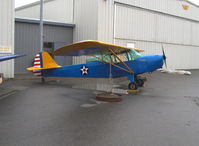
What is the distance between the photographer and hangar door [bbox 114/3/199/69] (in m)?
19.7

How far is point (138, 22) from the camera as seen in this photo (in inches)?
830

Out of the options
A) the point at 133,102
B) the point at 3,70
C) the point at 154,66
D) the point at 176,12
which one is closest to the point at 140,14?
the point at 176,12

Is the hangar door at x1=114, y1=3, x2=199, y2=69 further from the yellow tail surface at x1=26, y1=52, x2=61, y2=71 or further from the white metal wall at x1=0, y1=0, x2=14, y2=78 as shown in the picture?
the white metal wall at x1=0, y1=0, x2=14, y2=78

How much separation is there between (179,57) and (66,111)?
22.0m

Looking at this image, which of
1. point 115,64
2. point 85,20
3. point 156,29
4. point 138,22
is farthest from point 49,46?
point 156,29

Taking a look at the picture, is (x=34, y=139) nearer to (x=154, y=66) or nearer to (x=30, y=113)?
(x=30, y=113)

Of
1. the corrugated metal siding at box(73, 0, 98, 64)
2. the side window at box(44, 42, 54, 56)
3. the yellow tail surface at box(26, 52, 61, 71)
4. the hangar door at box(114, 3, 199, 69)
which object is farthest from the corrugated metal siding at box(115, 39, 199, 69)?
the yellow tail surface at box(26, 52, 61, 71)

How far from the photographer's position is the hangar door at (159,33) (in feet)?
64.7

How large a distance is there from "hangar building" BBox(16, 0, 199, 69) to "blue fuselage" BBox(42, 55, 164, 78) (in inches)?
254

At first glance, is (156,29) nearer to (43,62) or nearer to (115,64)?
(115,64)

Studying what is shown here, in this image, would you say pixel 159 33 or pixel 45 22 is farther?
pixel 159 33

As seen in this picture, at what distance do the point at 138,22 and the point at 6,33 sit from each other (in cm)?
1242

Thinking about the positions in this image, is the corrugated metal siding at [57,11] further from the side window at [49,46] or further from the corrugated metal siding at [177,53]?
the corrugated metal siding at [177,53]

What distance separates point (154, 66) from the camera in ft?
34.7
